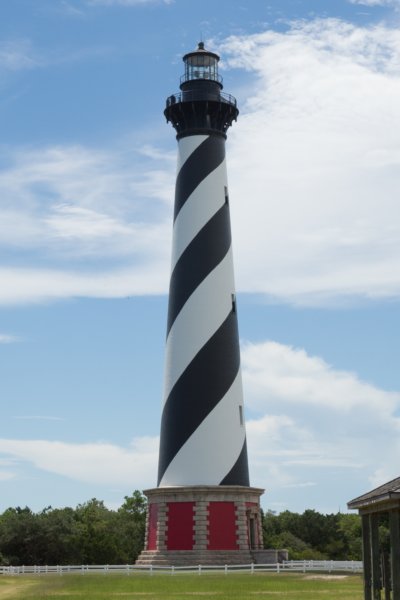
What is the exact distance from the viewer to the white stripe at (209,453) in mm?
44781

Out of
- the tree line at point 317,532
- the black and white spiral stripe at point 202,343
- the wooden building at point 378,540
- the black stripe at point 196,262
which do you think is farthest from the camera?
the tree line at point 317,532

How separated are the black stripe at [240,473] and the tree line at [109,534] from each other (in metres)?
14.6

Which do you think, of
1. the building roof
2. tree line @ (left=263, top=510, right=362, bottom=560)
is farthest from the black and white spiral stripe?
tree line @ (left=263, top=510, right=362, bottom=560)

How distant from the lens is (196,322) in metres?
46.2

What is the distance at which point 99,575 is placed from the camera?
41.4 metres

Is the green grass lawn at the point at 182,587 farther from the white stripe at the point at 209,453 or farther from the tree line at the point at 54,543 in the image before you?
the tree line at the point at 54,543

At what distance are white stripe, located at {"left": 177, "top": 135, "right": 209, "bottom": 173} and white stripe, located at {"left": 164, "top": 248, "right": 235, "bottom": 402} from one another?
20.0ft

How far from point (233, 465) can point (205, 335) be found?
6377 millimetres

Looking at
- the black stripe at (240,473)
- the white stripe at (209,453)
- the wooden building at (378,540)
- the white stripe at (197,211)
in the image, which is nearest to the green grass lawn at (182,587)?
the wooden building at (378,540)

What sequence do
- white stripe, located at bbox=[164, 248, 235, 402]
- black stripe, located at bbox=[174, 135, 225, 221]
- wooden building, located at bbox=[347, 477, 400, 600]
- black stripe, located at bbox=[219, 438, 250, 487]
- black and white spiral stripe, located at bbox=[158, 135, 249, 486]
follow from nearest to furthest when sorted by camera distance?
wooden building, located at bbox=[347, 477, 400, 600]
black and white spiral stripe, located at bbox=[158, 135, 249, 486]
black stripe, located at bbox=[219, 438, 250, 487]
white stripe, located at bbox=[164, 248, 235, 402]
black stripe, located at bbox=[174, 135, 225, 221]

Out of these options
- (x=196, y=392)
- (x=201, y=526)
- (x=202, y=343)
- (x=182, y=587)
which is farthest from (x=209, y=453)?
(x=182, y=587)

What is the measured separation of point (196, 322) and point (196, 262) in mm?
3064

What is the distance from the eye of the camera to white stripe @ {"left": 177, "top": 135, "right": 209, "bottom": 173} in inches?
1925

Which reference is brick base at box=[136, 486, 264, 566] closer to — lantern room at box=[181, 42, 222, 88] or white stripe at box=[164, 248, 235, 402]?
white stripe at box=[164, 248, 235, 402]
